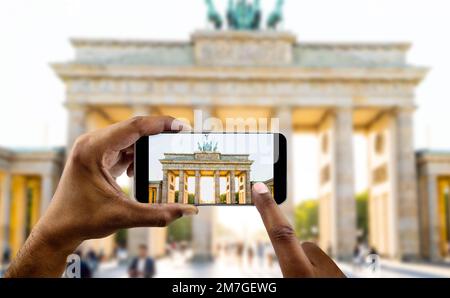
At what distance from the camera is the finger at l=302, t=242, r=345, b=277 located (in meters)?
2.14

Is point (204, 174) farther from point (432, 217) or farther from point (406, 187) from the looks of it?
point (432, 217)

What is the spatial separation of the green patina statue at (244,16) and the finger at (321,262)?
52.6 metres

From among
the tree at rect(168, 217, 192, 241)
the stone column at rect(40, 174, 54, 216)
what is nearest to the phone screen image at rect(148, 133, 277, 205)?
the stone column at rect(40, 174, 54, 216)

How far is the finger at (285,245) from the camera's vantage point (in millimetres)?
2053

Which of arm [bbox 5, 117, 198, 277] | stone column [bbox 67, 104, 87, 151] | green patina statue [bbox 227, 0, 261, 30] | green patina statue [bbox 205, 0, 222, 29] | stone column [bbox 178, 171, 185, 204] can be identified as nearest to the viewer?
arm [bbox 5, 117, 198, 277]

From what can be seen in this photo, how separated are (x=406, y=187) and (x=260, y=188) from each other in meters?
51.7

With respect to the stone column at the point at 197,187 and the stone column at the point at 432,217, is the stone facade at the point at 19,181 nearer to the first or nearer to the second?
the stone column at the point at 432,217

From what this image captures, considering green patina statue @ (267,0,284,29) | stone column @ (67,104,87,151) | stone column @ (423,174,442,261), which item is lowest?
stone column @ (423,174,442,261)

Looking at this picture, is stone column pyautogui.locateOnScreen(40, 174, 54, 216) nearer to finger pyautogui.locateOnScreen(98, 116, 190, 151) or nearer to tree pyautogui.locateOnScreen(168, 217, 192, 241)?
tree pyautogui.locateOnScreen(168, 217, 192, 241)

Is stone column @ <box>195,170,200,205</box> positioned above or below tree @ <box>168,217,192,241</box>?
above

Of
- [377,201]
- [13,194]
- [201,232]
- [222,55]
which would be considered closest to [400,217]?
[377,201]

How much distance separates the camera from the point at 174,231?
93438mm

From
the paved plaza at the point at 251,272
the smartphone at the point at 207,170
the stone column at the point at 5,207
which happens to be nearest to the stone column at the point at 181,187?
the smartphone at the point at 207,170

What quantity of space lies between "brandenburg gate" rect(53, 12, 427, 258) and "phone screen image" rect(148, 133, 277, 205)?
155 feet
